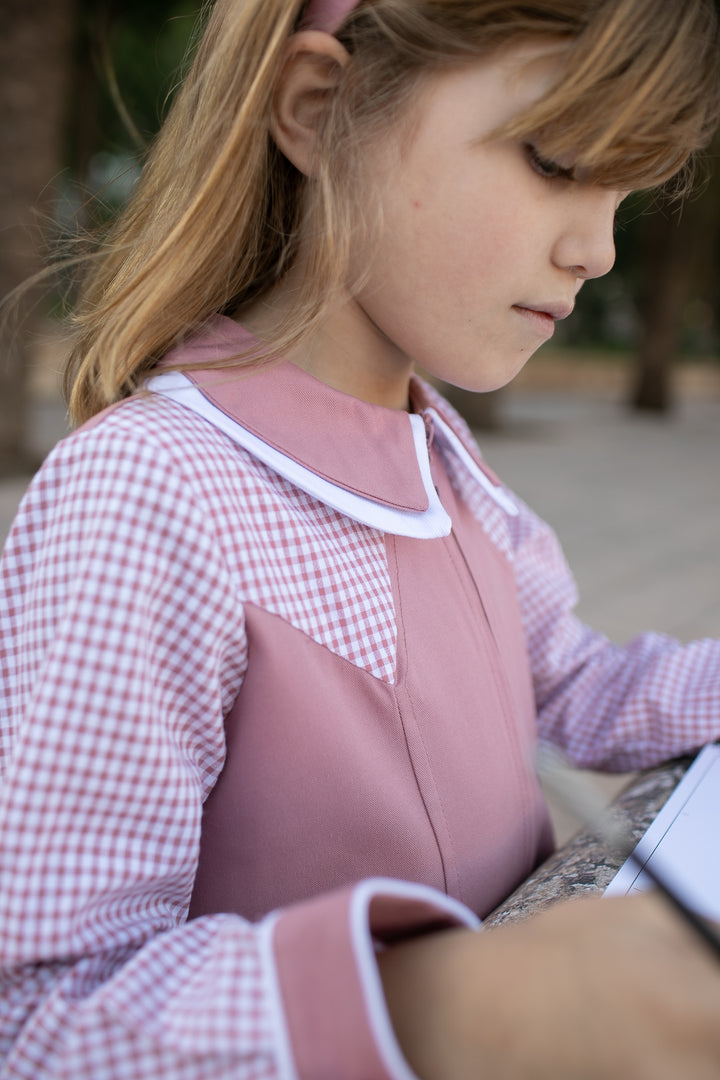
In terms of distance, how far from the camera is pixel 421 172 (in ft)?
2.15

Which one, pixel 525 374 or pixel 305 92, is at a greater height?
pixel 305 92

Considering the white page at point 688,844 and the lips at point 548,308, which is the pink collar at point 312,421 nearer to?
the lips at point 548,308

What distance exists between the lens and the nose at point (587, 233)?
68cm

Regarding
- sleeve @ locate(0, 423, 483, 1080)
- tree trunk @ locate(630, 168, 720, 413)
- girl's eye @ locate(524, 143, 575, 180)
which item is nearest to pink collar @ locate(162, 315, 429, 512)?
sleeve @ locate(0, 423, 483, 1080)

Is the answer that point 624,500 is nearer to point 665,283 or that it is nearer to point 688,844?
point 665,283

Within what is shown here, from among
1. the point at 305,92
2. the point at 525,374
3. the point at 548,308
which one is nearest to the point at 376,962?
the point at 548,308

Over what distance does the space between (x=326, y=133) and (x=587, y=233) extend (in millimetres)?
197

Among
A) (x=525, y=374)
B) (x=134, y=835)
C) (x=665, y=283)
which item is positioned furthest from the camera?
(x=525, y=374)

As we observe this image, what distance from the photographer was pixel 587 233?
2.26 ft

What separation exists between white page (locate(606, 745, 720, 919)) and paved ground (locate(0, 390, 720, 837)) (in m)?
1.02

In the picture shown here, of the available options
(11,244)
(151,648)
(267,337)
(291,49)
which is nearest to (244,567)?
(151,648)

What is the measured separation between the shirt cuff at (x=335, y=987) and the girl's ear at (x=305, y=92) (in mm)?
518

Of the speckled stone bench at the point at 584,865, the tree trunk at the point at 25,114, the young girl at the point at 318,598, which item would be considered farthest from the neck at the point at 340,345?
the tree trunk at the point at 25,114

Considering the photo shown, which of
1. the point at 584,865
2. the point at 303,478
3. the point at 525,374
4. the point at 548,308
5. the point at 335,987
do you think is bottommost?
the point at 525,374
